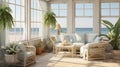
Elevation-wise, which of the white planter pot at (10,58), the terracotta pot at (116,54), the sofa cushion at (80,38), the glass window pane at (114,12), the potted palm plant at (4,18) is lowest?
the terracotta pot at (116,54)

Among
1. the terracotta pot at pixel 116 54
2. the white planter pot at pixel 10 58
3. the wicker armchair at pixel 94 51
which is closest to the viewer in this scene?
the white planter pot at pixel 10 58

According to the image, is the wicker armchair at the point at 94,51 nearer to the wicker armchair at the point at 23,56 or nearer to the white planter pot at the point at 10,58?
the wicker armchair at the point at 23,56

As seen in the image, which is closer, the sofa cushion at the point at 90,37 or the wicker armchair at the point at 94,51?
the wicker armchair at the point at 94,51

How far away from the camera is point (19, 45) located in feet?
25.8

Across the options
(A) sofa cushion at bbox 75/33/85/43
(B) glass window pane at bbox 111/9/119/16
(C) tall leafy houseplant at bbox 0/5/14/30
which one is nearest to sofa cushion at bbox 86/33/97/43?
(A) sofa cushion at bbox 75/33/85/43

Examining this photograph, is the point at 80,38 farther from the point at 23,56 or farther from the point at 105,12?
the point at 23,56

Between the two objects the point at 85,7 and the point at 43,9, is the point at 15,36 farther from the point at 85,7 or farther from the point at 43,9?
the point at 85,7

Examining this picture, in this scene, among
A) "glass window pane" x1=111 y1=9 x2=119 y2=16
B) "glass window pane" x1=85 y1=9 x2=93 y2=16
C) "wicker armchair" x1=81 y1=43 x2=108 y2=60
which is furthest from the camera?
"glass window pane" x1=85 y1=9 x2=93 y2=16

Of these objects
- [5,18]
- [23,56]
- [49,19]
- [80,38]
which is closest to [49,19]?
[49,19]

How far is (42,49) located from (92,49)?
112 inches

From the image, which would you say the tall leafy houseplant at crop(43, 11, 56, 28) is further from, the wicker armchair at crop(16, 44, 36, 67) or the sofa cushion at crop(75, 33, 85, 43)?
the wicker armchair at crop(16, 44, 36, 67)

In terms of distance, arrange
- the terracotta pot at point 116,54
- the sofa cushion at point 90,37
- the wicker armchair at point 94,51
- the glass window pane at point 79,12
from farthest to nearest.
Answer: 1. the glass window pane at point 79,12
2. the sofa cushion at point 90,37
3. the terracotta pot at point 116,54
4. the wicker armchair at point 94,51

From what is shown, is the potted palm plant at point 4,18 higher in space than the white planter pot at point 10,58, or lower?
higher

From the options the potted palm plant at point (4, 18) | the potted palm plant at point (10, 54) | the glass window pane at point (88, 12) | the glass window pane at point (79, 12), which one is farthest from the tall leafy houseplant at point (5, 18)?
the glass window pane at point (88, 12)
